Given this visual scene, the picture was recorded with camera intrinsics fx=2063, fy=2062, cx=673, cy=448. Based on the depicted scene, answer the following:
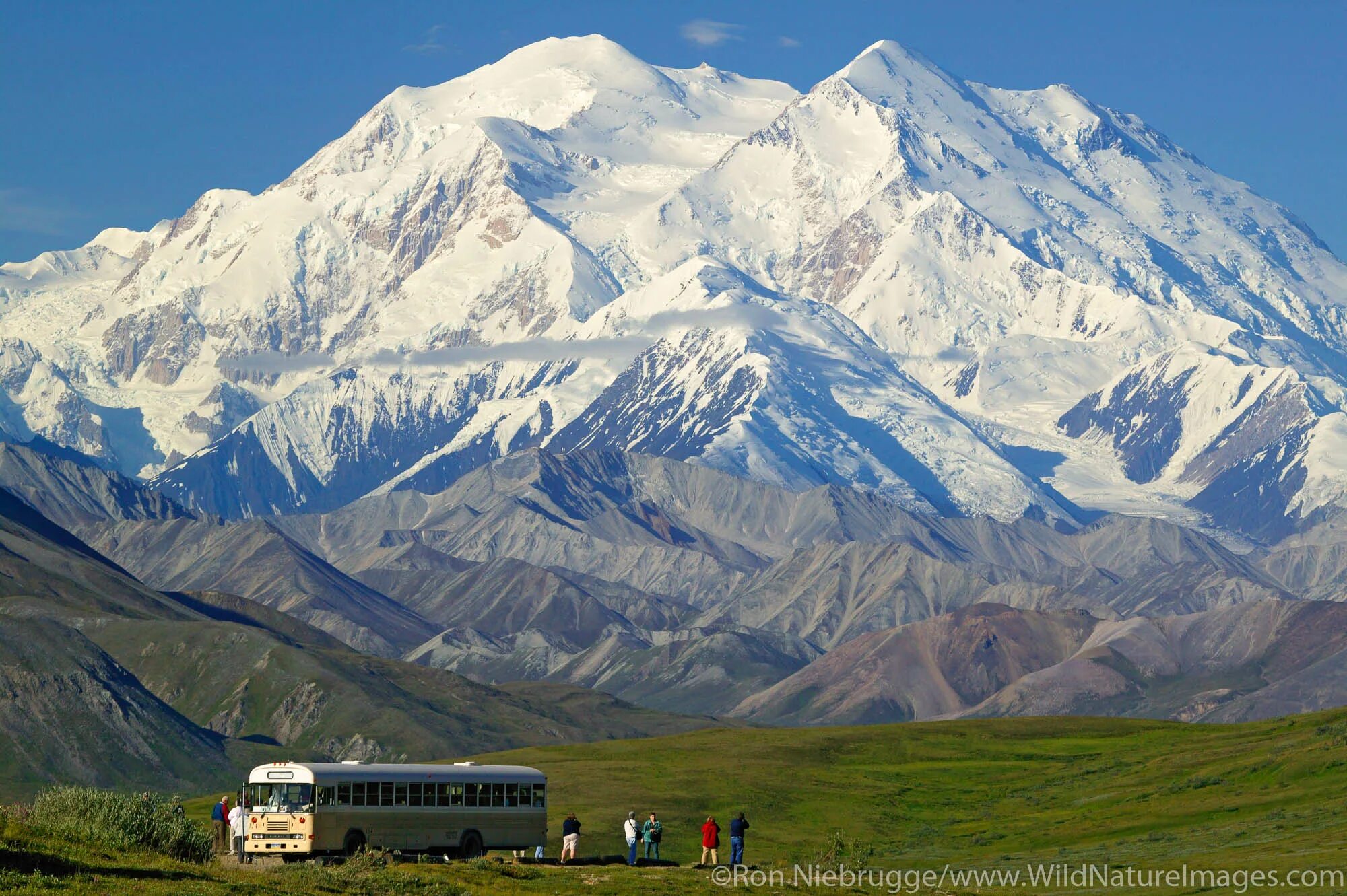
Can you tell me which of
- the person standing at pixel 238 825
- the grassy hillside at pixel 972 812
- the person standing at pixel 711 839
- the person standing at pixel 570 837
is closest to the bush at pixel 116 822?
the grassy hillside at pixel 972 812

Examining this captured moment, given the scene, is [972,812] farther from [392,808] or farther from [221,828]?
[221,828]

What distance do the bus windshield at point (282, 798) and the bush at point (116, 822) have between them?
30.7 feet

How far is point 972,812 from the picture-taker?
16075 centimetres

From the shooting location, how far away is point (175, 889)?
61938 mm

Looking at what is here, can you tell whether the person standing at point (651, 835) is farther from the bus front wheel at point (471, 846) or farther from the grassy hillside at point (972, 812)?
the bus front wheel at point (471, 846)

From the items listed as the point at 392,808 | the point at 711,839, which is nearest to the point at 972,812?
the point at 711,839

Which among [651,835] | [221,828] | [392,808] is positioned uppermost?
[392,808]

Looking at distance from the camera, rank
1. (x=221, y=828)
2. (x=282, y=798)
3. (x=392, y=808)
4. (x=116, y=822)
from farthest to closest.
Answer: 1. (x=221, y=828)
2. (x=392, y=808)
3. (x=282, y=798)
4. (x=116, y=822)

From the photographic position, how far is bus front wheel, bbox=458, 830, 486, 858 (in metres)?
88.9

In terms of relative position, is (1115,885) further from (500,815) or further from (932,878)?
(500,815)

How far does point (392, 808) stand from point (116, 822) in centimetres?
1750

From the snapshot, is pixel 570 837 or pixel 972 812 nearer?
pixel 570 837

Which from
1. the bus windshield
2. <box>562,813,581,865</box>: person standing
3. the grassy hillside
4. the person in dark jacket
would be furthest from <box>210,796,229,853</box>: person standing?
the person in dark jacket

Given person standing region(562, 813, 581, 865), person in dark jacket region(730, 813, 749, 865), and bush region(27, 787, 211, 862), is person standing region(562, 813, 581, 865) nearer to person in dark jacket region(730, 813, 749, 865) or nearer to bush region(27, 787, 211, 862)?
person in dark jacket region(730, 813, 749, 865)
